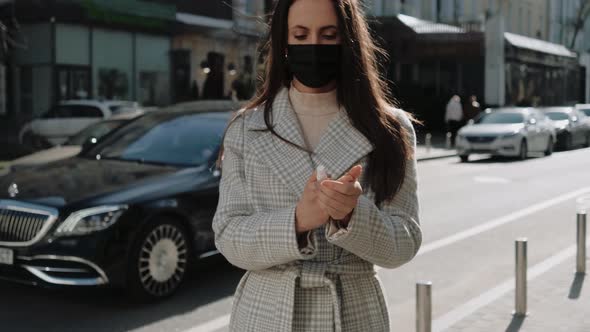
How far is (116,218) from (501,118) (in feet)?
63.6

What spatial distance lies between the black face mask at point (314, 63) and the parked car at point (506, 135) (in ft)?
69.3

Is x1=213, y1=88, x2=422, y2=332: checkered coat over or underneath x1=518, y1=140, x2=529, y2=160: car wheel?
over

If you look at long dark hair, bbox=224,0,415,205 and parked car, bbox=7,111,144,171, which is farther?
parked car, bbox=7,111,144,171

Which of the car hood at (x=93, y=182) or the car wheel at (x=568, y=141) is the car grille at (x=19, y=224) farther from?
the car wheel at (x=568, y=141)

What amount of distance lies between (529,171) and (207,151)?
1320 centimetres

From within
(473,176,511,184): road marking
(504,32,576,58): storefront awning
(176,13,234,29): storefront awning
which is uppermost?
(504,32,576,58): storefront awning

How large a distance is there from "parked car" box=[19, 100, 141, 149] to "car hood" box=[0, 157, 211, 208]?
15249 millimetres

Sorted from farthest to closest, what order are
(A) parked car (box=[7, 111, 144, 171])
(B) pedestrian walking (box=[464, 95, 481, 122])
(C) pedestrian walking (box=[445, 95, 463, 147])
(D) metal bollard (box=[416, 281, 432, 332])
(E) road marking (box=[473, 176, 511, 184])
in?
(B) pedestrian walking (box=[464, 95, 481, 122])
(C) pedestrian walking (box=[445, 95, 463, 147])
(E) road marking (box=[473, 176, 511, 184])
(A) parked car (box=[7, 111, 144, 171])
(D) metal bollard (box=[416, 281, 432, 332])

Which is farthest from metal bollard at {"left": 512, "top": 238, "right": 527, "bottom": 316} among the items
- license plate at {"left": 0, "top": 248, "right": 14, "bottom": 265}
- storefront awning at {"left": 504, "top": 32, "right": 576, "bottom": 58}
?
storefront awning at {"left": 504, "top": 32, "right": 576, "bottom": 58}

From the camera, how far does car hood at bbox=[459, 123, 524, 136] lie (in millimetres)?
23047

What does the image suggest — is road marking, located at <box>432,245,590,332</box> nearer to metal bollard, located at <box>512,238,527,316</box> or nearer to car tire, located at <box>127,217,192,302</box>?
metal bollard, located at <box>512,238,527,316</box>

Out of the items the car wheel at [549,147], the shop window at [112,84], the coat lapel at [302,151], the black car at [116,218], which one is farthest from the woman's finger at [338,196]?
the shop window at [112,84]

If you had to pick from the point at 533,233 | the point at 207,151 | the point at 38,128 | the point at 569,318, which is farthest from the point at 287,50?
the point at 38,128

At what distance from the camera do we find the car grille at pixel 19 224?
255 inches
